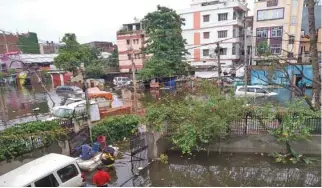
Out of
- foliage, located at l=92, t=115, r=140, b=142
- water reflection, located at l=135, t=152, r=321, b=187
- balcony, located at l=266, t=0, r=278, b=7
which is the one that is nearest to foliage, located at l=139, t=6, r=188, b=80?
balcony, located at l=266, t=0, r=278, b=7

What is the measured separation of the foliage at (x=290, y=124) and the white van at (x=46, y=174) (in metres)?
7.14

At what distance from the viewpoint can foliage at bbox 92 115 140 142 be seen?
35.3ft

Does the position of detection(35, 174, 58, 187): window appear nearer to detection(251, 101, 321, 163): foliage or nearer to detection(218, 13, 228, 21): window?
detection(251, 101, 321, 163): foliage

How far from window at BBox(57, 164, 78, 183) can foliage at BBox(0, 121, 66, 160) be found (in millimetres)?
3289

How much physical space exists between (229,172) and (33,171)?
6.44m

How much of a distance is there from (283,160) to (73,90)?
26262 mm

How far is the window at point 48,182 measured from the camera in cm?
548

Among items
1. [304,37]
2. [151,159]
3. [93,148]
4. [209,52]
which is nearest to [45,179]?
[93,148]

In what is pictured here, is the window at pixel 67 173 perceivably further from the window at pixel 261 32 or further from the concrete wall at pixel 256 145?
the window at pixel 261 32

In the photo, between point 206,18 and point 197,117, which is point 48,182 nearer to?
point 197,117

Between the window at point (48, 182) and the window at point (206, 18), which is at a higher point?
the window at point (206, 18)

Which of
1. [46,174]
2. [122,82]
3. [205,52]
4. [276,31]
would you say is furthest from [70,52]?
[46,174]

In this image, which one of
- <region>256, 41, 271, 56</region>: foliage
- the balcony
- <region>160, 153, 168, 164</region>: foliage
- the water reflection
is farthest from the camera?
the balcony

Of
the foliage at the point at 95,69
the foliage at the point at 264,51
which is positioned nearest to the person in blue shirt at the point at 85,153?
the foliage at the point at 264,51
